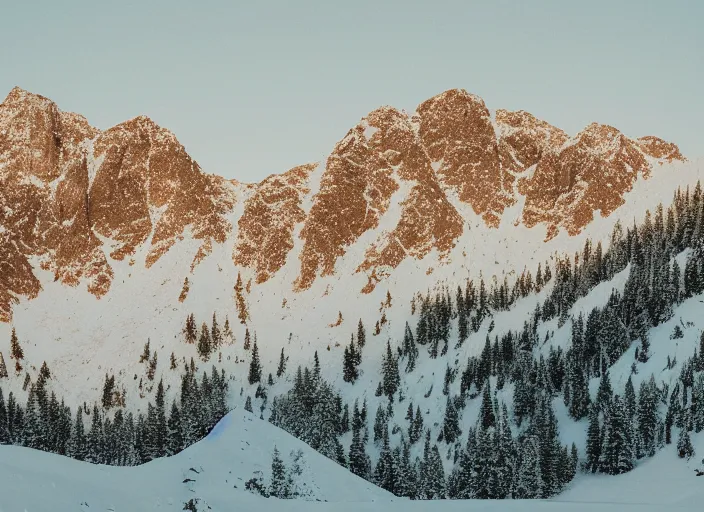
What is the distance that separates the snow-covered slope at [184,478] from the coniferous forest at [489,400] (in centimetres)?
5075

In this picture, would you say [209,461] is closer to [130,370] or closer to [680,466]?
[680,466]

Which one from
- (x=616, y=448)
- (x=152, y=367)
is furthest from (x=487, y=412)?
(x=152, y=367)

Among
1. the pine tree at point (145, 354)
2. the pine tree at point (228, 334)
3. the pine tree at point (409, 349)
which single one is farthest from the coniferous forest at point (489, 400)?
the pine tree at point (228, 334)

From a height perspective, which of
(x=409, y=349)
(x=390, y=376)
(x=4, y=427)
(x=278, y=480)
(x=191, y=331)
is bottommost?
(x=278, y=480)

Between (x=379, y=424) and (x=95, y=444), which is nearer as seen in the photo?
(x=95, y=444)

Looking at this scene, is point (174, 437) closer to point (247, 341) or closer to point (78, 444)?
point (78, 444)

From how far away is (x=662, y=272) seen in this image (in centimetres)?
14600

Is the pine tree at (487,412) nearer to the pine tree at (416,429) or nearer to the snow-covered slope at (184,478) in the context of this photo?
the pine tree at (416,429)

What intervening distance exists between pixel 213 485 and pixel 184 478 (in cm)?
205

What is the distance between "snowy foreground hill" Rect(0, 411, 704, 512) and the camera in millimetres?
27672

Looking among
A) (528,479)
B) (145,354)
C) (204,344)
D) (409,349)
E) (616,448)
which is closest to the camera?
(528,479)

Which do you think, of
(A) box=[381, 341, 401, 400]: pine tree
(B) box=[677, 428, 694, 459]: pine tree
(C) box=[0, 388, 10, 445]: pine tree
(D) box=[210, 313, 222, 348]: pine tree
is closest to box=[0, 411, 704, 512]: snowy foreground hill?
(B) box=[677, 428, 694, 459]: pine tree

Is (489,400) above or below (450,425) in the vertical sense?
above

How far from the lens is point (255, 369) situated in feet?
582
